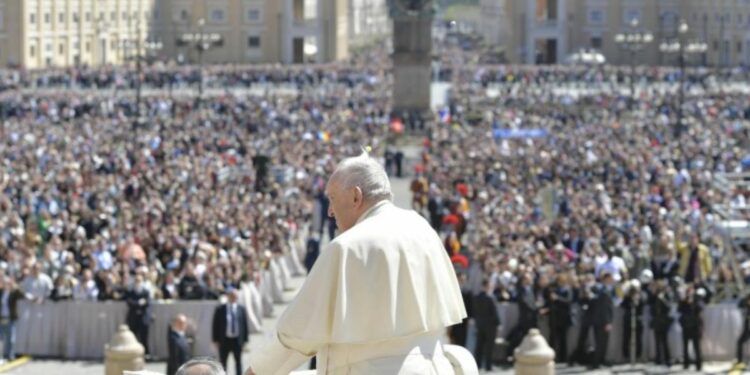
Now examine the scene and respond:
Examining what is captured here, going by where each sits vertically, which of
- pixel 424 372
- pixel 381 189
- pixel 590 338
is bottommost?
pixel 590 338

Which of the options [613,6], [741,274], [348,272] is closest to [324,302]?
[348,272]

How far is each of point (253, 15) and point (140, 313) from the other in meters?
98.3

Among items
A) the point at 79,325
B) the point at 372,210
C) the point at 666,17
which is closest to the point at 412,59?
the point at 79,325

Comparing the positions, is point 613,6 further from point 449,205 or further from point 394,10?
point 449,205

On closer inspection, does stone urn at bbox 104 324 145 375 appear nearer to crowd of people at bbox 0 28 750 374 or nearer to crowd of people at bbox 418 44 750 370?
crowd of people at bbox 0 28 750 374

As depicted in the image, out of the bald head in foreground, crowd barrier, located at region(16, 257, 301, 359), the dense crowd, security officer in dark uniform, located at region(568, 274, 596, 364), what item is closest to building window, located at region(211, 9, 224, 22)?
the dense crowd

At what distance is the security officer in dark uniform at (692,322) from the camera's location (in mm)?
20906

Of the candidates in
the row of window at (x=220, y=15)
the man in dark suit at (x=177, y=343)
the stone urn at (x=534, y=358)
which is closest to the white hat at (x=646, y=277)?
the stone urn at (x=534, y=358)

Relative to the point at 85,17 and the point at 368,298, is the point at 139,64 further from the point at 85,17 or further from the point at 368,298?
the point at 368,298

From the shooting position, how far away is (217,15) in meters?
118

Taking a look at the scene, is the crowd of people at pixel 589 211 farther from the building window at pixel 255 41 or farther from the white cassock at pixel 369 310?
the building window at pixel 255 41

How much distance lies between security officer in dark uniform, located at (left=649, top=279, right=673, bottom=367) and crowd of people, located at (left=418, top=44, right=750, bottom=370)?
1cm

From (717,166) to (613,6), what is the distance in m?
77.2

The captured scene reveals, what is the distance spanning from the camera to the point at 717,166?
135ft
